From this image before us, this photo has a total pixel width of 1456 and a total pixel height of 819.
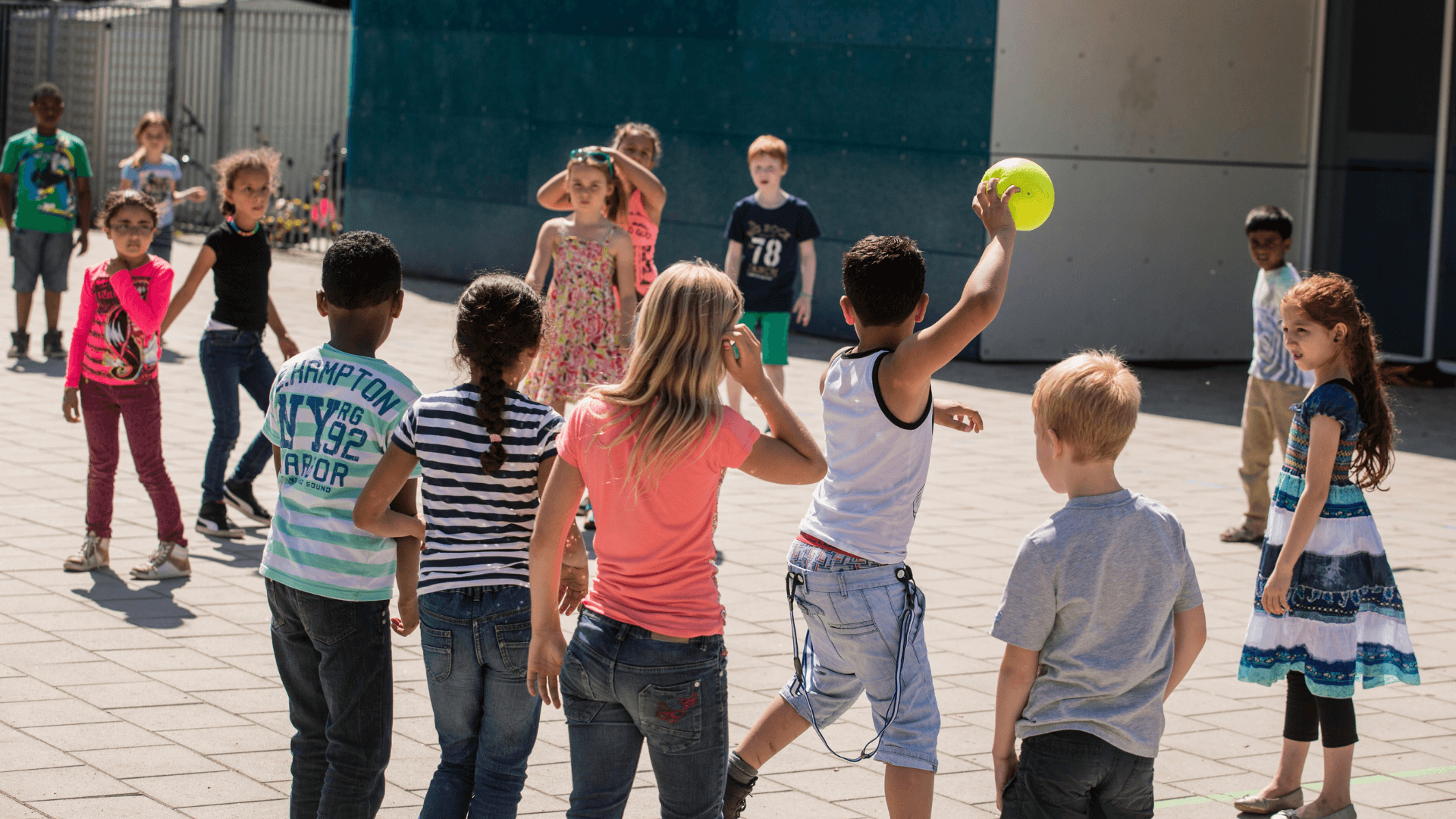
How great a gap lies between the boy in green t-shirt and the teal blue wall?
6.13 metres

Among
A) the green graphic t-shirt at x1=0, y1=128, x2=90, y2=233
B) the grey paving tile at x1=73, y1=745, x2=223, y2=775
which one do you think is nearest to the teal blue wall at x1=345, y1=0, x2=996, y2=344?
the green graphic t-shirt at x1=0, y1=128, x2=90, y2=233

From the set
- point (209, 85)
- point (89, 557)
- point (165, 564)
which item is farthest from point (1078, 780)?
point (209, 85)

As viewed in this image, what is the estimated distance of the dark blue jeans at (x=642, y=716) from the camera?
3303 mm

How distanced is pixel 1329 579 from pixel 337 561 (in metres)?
2.79

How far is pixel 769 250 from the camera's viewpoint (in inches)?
373

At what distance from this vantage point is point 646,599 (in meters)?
3.35

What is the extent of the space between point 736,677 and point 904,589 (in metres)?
1.82

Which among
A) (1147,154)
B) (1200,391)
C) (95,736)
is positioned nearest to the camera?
(95,736)

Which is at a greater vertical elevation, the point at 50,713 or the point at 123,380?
the point at 123,380

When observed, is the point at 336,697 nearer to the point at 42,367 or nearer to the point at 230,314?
the point at 230,314

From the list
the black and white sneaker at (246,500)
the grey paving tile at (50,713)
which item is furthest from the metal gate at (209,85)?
the grey paving tile at (50,713)

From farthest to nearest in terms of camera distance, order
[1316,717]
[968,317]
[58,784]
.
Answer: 1. [1316,717]
2. [58,784]
3. [968,317]

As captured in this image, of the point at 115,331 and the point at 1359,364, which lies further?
the point at 115,331

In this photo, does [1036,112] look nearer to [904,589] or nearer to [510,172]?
[510,172]
